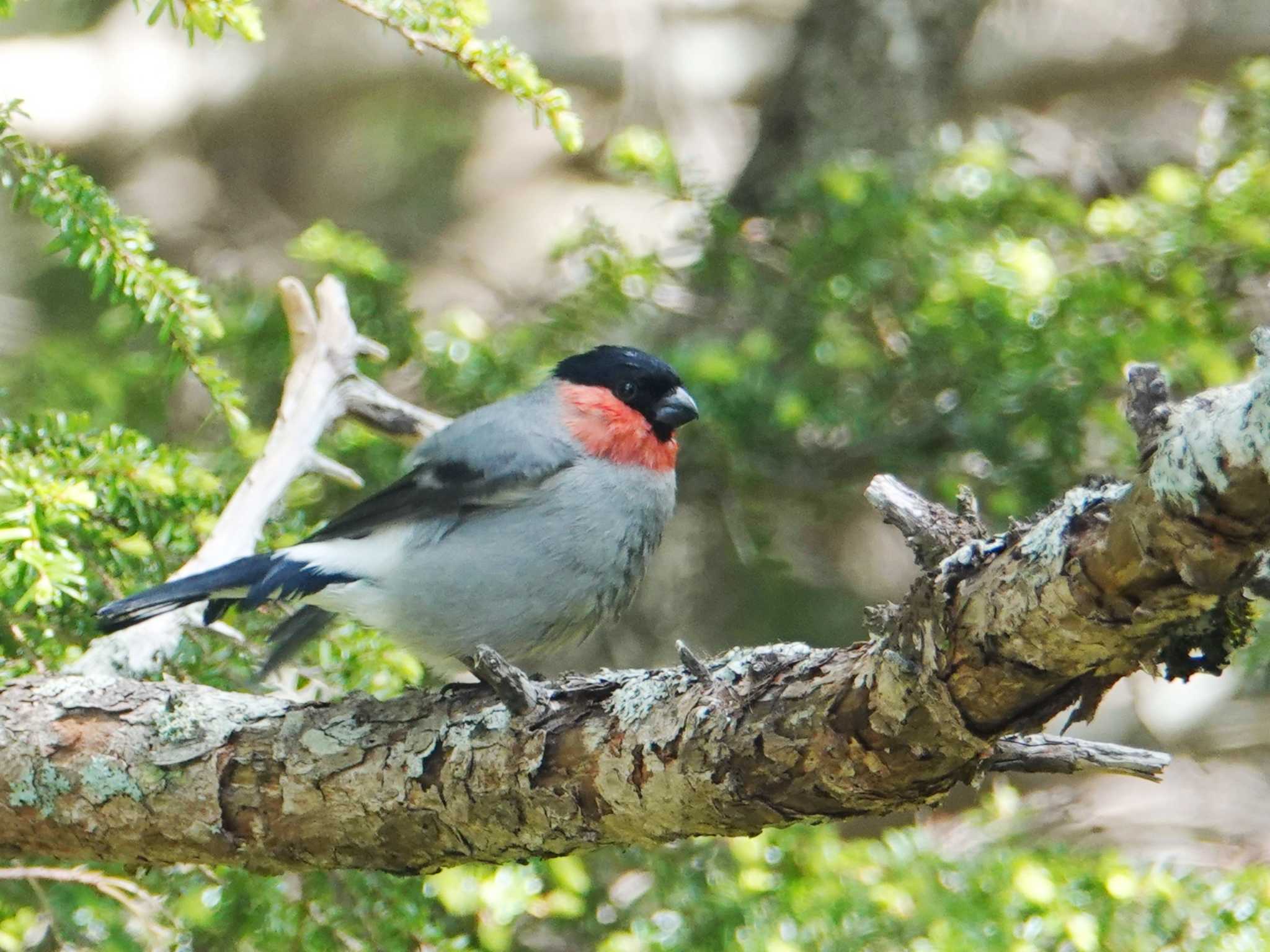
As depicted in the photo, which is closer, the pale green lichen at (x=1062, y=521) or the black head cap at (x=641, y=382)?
the pale green lichen at (x=1062, y=521)

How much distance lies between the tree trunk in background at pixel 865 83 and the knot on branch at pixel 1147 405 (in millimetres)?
4631

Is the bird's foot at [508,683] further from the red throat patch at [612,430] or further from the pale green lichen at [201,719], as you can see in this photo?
the red throat patch at [612,430]

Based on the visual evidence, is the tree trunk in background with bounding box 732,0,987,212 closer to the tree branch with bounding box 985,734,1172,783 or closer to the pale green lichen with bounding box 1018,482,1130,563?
the tree branch with bounding box 985,734,1172,783

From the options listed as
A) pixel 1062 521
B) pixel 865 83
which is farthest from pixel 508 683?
pixel 865 83

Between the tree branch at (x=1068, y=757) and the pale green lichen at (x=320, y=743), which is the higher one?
the tree branch at (x=1068, y=757)

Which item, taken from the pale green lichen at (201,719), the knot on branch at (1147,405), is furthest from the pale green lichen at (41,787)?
the knot on branch at (1147,405)

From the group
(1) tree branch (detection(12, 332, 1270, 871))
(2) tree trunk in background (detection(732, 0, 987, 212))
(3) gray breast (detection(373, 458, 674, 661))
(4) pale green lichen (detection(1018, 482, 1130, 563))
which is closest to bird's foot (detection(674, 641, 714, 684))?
(1) tree branch (detection(12, 332, 1270, 871))

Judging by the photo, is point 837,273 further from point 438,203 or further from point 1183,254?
point 438,203

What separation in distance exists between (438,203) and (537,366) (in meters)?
4.05

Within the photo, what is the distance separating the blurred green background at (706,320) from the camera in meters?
3.08

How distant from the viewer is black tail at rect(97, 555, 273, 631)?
112 inches

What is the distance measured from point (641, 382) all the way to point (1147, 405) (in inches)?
94.4

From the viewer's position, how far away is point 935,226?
466cm

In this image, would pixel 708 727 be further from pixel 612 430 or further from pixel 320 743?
pixel 612 430
